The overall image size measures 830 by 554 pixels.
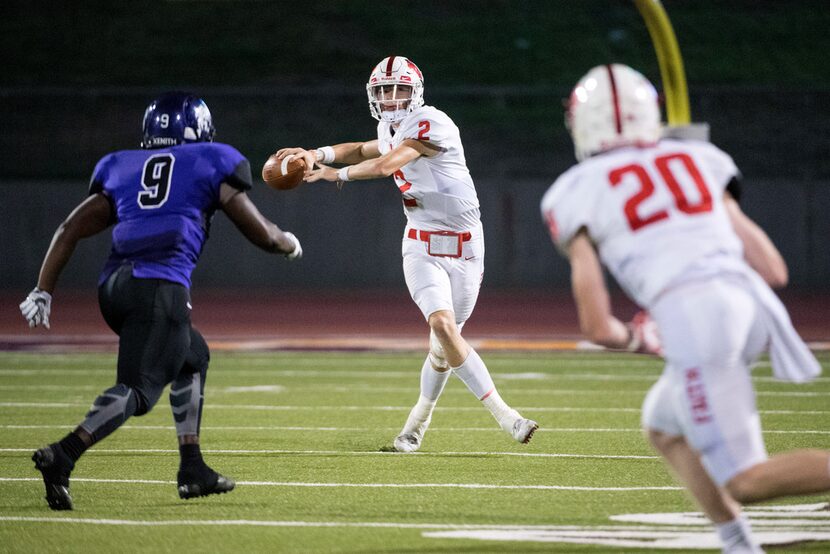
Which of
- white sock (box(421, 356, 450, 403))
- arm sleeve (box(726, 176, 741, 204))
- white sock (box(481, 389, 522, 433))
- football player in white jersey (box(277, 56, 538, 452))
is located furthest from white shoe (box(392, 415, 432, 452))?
→ arm sleeve (box(726, 176, 741, 204))

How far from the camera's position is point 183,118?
5.71 metres

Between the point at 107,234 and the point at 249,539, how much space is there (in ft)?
61.1

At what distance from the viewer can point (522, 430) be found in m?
7.07

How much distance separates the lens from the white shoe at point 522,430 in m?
7.06

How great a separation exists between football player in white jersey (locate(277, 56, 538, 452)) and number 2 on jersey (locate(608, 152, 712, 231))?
3.34 meters

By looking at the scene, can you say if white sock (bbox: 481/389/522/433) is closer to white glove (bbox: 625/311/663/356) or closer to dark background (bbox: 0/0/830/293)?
white glove (bbox: 625/311/663/356)

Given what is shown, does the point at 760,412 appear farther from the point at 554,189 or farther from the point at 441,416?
the point at 554,189

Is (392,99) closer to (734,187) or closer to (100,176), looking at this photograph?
(100,176)

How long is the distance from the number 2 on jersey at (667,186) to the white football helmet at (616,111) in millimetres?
151

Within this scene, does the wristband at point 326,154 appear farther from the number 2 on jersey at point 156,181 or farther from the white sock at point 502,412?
the number 2 on jersey at point 156,181

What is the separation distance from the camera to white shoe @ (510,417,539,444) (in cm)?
706

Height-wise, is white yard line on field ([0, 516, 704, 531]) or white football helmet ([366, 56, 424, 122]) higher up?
white football helmet ([366, 56, 424, 122])

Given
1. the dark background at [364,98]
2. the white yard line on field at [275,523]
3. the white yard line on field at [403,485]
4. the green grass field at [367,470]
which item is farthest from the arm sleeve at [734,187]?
the dark background at [364,98]

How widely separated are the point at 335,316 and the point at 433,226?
38.3 feet
